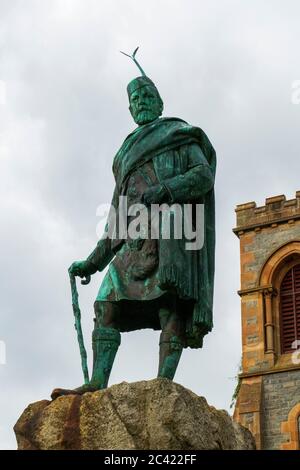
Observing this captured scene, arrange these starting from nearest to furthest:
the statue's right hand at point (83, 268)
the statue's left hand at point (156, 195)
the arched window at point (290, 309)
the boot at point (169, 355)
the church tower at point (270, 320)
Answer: the boot at point (169, 355) < the statue's left hand at point (156, 195) < the statue's right hand at point (83, 268) < the church tower at point (270, 320) < the arched window at point (290, 309)

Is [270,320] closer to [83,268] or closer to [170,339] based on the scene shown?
[83,268]

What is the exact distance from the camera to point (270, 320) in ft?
150

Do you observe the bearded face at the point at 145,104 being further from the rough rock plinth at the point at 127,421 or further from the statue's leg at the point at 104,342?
the rough rock plinth at the point at 127,421

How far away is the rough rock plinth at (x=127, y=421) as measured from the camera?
7410mm

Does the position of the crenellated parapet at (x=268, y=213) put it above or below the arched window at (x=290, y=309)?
above

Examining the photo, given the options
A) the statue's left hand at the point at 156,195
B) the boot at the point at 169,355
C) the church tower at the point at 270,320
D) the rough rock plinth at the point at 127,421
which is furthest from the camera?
the church tower at the point at 270,320

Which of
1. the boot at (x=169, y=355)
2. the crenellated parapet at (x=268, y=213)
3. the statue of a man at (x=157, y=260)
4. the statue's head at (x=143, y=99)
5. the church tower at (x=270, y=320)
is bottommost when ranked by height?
the boot at (x=169, y=355)

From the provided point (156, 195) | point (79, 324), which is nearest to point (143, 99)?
point (156, 195)

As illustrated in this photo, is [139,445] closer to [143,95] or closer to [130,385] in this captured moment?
[130,385]

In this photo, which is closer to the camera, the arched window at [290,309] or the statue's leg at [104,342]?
the statue's leg at [104,342]

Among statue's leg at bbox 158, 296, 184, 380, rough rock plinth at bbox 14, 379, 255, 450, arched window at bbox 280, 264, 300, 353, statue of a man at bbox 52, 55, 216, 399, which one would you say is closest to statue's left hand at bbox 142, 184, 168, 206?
statue of a man at bbox 52, 55, 216, 399

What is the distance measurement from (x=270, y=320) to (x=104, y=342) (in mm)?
37659

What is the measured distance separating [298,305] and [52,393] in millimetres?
38345

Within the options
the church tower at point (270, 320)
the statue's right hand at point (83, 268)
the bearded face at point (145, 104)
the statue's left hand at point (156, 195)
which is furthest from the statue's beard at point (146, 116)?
the church tower at point (270, 320)
